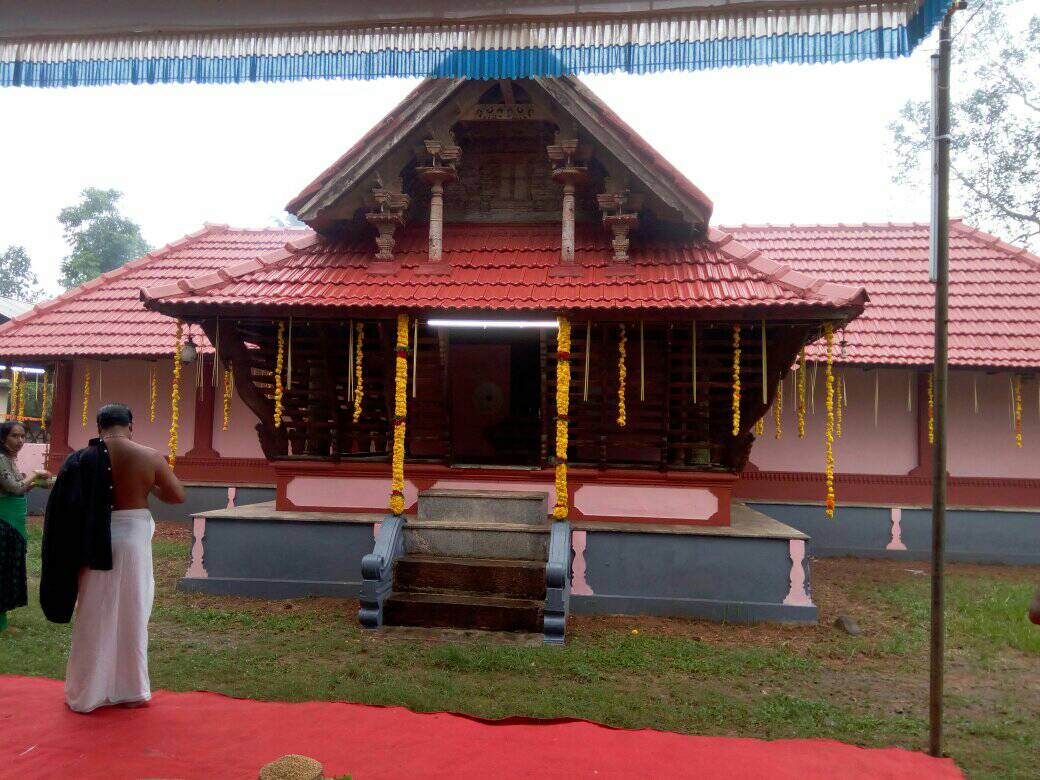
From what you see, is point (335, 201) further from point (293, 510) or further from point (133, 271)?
point (133, 271)

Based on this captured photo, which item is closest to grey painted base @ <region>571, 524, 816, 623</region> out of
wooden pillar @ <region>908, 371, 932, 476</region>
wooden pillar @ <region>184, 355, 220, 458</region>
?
wooden pillar @ <region>908, 371, 932, 476</region>

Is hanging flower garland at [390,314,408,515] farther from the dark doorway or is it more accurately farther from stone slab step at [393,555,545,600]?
the dark doorway

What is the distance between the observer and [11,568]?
568cm

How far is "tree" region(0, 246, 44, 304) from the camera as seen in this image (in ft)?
127

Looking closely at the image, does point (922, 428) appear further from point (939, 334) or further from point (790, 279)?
point (939, 334)

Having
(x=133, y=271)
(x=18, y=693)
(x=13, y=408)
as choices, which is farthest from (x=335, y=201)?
(x=13, y=408)

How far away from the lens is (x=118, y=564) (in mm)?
3932

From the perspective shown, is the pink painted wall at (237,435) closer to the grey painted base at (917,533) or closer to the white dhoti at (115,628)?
the white dhoti at (115,628)

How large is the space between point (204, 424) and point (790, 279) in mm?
Result: 9208

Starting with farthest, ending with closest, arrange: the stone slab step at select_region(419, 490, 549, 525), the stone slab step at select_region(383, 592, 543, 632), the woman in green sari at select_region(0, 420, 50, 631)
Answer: the stone slab step at select_region(419, 490, 549, 525)
the stone slab step at select_region(383, 592, 543, 632)
the woman in green sari at select_region(0, 420, 50, 631)

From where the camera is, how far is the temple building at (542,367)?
672 cm

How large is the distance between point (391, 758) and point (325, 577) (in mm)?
4203

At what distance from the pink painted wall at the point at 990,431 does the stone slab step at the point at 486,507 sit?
670 centimetres

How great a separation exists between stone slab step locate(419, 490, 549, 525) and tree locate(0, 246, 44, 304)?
40.7m
